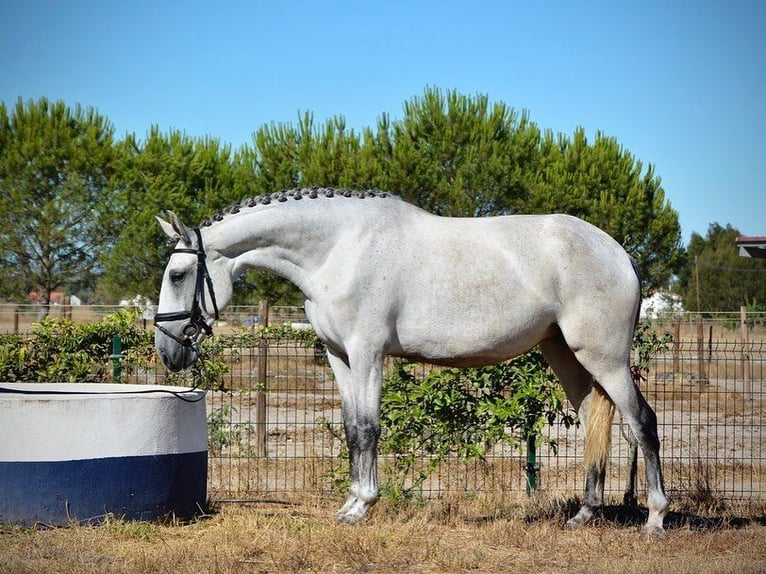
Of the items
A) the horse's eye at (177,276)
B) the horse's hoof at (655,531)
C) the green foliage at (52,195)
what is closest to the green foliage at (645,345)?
the horse's hoof at (655,531)

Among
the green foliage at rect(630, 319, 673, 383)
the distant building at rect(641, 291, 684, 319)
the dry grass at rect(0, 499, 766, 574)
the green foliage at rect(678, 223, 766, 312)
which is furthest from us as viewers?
the green foliage at rect(678, 223, 766, 312)

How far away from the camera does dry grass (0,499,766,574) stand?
17.4ft

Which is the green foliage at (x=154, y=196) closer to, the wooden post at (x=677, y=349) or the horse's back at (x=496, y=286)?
the wooden post at (x=677, y=349)

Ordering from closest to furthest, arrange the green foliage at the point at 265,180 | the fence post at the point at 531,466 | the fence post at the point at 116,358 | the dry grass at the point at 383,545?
the dry grass at the point at 383,545 < the fence post at the point at 531,466 < the fence post at the point at 116,358 < the green foliage at the point at 265,180

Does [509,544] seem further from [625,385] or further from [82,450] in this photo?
[82,450]

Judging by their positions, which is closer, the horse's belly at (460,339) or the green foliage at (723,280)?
the horse's belly at (460,339)

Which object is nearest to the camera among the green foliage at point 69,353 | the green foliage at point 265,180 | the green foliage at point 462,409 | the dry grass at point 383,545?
the dry grass at point 383,545

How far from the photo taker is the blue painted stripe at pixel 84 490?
6.12m

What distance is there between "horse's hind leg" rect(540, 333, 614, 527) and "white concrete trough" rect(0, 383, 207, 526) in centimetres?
304

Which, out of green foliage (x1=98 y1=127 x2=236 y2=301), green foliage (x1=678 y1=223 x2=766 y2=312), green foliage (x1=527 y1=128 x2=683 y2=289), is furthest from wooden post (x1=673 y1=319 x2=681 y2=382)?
green foliage (x1=678 y1=223 x2=766 y2=312)

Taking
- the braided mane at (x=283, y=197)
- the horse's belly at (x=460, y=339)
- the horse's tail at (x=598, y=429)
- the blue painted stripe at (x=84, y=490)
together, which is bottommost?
the blue painted stripe at (x=84, y=490)

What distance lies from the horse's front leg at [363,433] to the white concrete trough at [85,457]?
131 centimetres

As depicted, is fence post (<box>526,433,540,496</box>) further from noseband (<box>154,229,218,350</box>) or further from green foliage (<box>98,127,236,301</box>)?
green foliage (<box>98,127,236,301</box>)

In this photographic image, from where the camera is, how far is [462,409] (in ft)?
26.7
